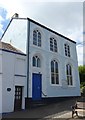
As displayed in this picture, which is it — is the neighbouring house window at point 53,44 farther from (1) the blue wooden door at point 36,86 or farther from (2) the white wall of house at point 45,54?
(1) the blue wooden door at point 36,86

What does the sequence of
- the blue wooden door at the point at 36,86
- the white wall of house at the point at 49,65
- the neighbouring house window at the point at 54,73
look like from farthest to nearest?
the neighbouring house window at the point at 54,73, the white wall of house at the point at 49,65, the blue wooden door at the point at 36,86

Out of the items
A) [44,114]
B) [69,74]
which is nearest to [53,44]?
[69,74]

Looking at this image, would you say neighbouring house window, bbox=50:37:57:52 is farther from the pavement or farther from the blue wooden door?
the pavement

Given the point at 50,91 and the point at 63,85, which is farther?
the point at 63,85

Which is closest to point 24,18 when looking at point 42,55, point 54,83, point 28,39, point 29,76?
point 28,39

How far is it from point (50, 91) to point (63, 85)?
233 cm

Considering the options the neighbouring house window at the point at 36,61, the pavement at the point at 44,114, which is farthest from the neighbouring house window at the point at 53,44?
the pavement at the point at 44,114

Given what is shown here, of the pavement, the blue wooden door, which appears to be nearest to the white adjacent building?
the blue wooden door

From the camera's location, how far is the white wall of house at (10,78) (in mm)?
16531

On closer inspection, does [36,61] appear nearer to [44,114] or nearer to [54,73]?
[54,73]

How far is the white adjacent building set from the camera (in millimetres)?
17219

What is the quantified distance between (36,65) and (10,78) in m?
4.35

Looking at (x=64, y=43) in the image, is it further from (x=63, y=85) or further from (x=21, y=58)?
(x=21, y=58)

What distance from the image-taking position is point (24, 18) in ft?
67.5
